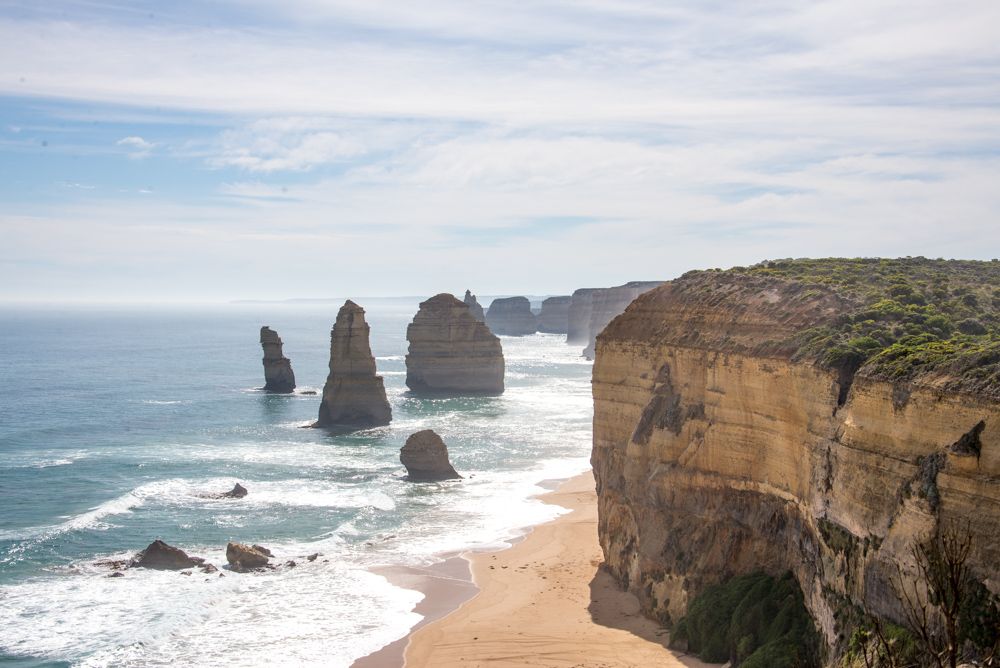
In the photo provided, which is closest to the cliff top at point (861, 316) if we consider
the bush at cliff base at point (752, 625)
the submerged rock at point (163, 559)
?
the bush at cliff base at point (752, 625)

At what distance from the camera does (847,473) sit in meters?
22.2

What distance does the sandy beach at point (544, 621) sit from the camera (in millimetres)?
29156

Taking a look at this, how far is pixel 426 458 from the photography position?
58.9 meters

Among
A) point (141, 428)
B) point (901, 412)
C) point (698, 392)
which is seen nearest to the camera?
point (901, 412)

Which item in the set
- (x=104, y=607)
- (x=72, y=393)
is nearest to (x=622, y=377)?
(x=104, y=607)

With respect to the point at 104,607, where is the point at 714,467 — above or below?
above

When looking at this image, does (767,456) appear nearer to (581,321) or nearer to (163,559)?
(163,559)

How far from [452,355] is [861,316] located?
252ft

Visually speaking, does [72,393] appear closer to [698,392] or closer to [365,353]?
[365,353]

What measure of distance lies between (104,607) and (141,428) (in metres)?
45.8

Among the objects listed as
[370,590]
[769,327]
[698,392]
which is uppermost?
[769,327]

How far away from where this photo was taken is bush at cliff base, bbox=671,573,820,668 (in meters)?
24.1

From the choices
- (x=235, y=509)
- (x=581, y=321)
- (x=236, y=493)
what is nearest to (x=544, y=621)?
(x=235, y=509)

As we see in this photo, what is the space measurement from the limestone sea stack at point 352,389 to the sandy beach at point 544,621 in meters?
38.1
